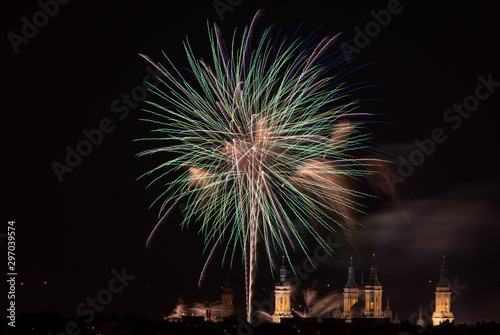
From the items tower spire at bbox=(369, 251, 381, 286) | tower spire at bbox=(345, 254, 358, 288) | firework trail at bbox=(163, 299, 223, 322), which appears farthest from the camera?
tower spire at bbox=(345, 254, 358, 288)

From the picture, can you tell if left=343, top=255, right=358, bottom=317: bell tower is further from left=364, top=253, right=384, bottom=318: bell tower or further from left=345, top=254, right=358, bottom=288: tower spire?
left=364, top=253, right=384, bottom=318: bell tower

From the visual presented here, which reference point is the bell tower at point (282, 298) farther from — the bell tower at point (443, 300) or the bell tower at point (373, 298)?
the bell tower at point (443, 300)

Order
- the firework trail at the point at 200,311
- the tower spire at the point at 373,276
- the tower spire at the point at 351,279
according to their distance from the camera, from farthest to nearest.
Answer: the tower spire at the point at 351,279 < the tower spire at the point at 373,276 < the firework trail at the point at 200,311

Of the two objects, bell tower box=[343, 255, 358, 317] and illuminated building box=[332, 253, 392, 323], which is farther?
bell tower box=[343, 255, 358, 317]

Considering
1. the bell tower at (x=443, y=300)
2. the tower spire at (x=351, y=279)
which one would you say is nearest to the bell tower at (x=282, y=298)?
the tower spire at (x=351, y=279)

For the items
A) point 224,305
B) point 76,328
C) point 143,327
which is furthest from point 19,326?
point 224,305

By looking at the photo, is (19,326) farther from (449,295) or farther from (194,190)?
(449,295)

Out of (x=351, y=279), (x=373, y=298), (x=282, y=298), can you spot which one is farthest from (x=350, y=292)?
(x=282, y=298)

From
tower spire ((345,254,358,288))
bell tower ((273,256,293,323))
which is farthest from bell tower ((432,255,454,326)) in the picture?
bell tower ((273,256,293,323))
